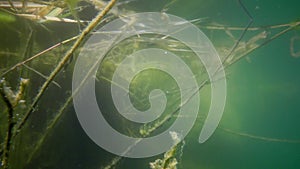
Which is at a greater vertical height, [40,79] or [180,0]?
[180,0]

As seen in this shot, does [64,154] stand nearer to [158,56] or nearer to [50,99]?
[50,99]

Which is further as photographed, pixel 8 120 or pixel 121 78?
pixel 121 78

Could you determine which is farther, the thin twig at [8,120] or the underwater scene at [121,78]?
the underwater scene at [121,78]

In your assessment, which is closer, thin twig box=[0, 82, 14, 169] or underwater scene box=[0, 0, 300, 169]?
thin twig box=[0, 82, 14, 169]

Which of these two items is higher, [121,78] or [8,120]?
[8,120]

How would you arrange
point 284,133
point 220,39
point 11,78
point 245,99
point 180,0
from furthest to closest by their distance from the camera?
1. point 284,133
2. point 245,99
3. point 220,39
4. point 180,0
5. point 11,78

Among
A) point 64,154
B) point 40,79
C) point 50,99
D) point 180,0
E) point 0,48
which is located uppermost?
point 180,0

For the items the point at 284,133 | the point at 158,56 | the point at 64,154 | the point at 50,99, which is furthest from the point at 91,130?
the point at 284,133

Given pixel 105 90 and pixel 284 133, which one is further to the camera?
pixel 284 133
